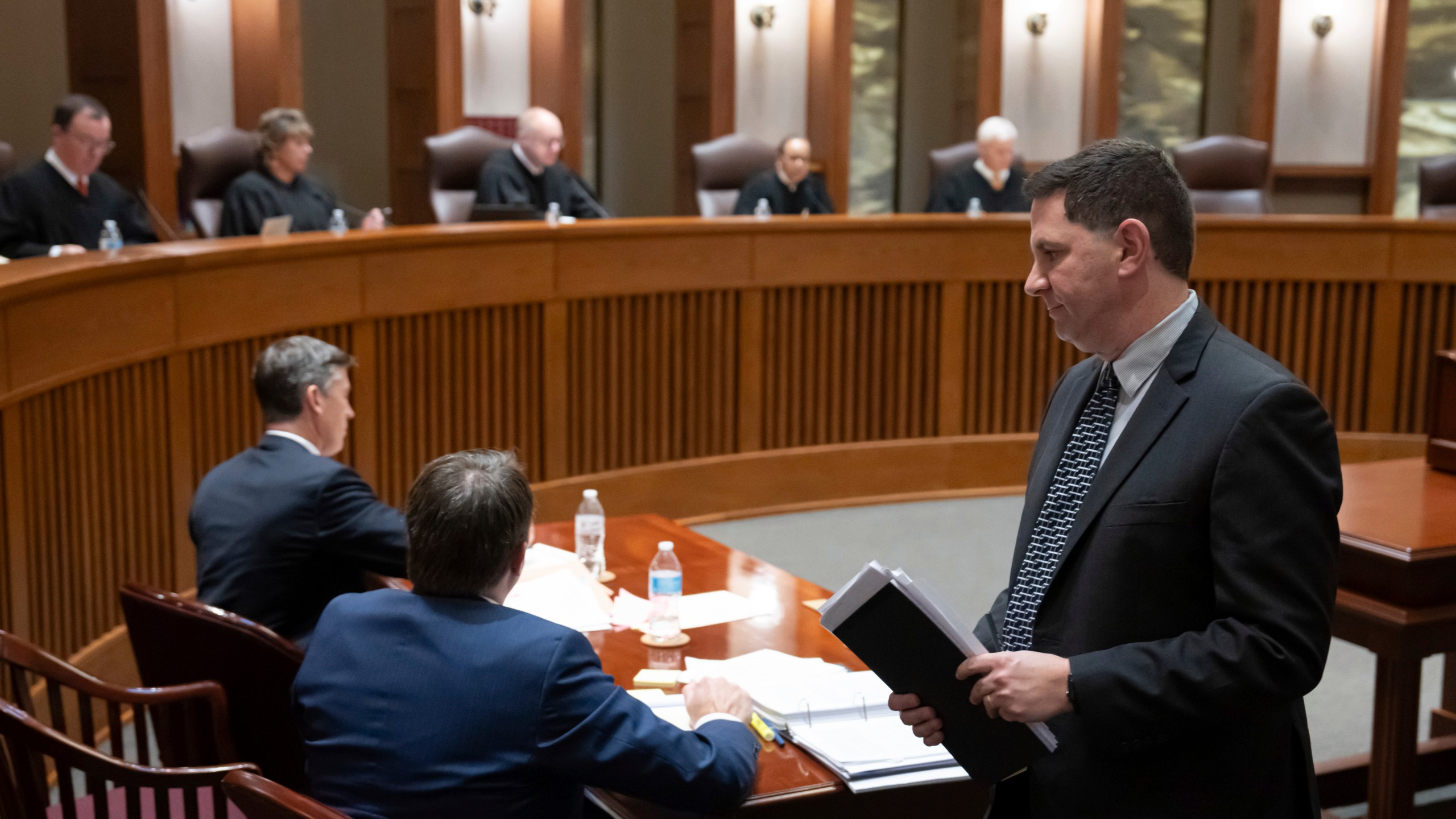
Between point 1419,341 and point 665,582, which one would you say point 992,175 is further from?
point 665,582

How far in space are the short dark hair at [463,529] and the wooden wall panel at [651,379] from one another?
3.28 m

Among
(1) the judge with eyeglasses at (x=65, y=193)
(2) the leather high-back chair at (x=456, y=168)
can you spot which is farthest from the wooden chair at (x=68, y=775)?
(2) the leather high-back chair at (x=456, y=168)

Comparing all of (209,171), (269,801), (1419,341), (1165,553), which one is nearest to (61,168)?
(209,171)

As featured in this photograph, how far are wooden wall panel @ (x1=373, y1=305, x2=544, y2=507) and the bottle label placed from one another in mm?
1978

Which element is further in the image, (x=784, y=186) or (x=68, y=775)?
(x=784, y=186)

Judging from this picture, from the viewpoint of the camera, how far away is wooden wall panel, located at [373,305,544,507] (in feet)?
14.9

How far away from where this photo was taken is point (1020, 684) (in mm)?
1420

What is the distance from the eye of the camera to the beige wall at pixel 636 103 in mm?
8500

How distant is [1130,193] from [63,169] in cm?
502

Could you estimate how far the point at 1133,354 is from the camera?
1508 mm

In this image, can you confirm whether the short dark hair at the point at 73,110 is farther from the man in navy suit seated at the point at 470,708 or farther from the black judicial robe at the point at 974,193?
the man in navy suit seated at the point at 470,708

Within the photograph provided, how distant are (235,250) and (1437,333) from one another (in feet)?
15.6

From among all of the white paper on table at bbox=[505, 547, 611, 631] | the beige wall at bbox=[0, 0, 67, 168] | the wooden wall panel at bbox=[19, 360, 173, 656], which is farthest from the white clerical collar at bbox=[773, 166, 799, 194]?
the white paper on table at bbox=[505, 547, 611, 631]

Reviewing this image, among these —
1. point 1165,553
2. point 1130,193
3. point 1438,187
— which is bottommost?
A: point 1165,553
